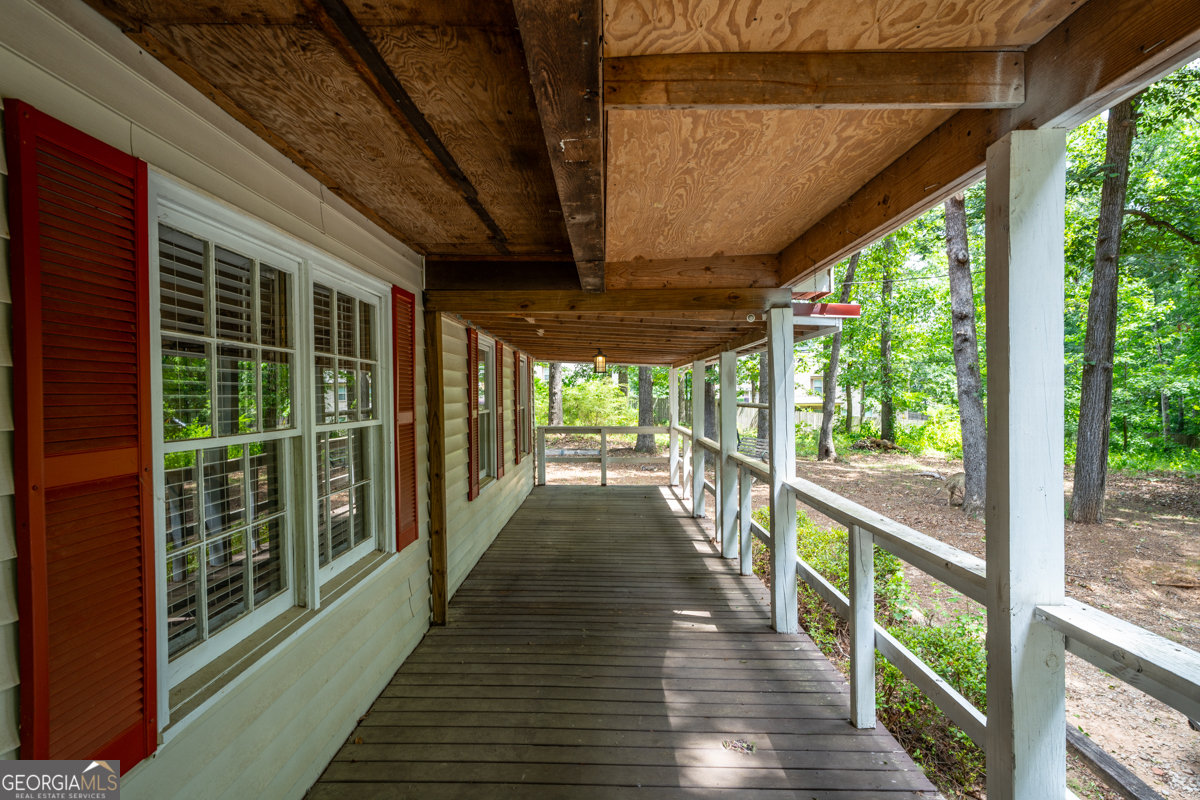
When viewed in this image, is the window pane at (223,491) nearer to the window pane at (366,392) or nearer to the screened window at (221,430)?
the screened window at (221,430)

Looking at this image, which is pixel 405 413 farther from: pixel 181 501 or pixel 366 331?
pixel 181 501

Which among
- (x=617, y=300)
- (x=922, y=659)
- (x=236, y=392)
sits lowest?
(x=922, y=659)

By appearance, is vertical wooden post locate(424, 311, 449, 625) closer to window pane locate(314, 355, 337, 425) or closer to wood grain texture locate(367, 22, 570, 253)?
window pane locate(314, 355, 337, 425)

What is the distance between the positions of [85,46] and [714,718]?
3232 millimetres

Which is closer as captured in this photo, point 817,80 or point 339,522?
point 817,80

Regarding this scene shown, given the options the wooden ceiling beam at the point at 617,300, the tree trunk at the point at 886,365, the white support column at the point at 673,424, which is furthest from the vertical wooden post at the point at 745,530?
the tree trunk at the point at 886,365

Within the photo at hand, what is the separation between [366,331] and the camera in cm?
278

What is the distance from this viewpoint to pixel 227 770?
1587 millimetres

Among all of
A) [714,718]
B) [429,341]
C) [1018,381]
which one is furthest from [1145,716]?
[429,341]

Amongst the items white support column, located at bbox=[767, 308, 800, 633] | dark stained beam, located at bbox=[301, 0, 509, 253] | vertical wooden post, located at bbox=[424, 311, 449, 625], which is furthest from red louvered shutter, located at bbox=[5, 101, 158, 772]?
white support column, located at bbox=[767, 308, 800, 633]

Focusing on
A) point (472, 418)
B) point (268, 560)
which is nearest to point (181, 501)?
point (268, 560)

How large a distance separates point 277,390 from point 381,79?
120cm

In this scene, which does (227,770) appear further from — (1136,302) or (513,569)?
(1136,302)

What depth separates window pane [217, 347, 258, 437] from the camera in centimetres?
167
